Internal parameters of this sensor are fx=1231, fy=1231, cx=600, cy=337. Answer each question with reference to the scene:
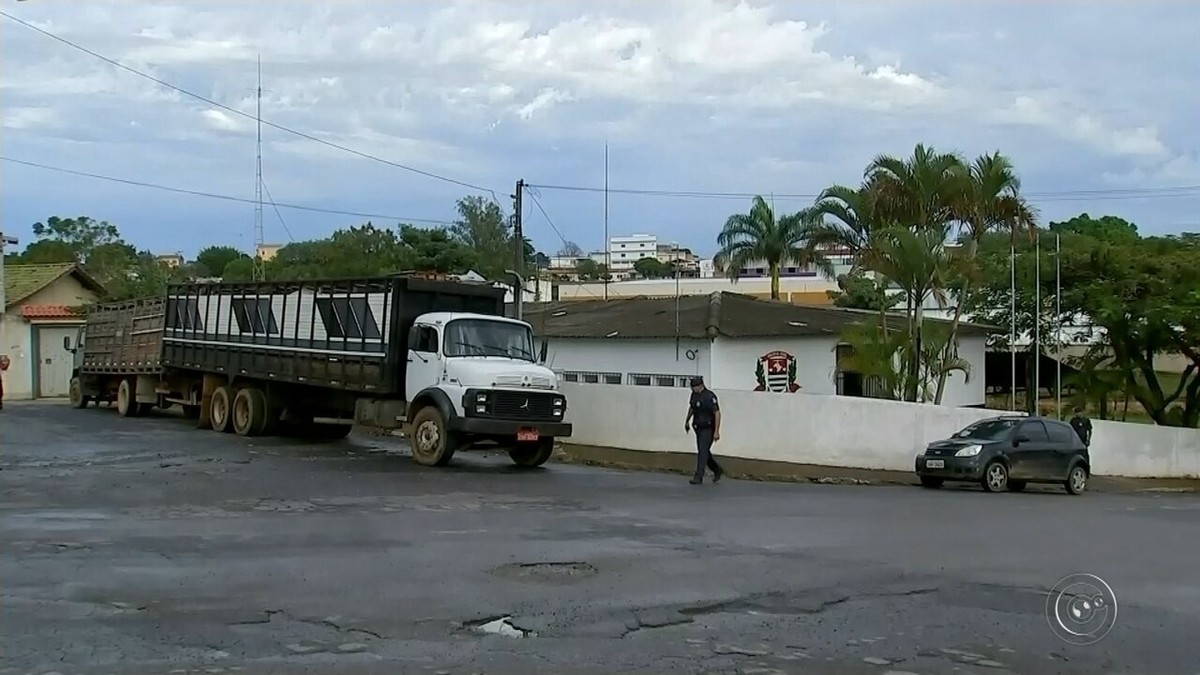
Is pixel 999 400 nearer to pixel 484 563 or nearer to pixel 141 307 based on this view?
pixel 141 307

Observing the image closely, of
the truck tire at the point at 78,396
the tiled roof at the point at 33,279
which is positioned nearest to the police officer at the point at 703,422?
the truck tire at the point at 78,396

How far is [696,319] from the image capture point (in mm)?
33500

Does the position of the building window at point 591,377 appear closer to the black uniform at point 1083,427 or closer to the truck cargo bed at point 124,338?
the truck cargo bed at point 124,338

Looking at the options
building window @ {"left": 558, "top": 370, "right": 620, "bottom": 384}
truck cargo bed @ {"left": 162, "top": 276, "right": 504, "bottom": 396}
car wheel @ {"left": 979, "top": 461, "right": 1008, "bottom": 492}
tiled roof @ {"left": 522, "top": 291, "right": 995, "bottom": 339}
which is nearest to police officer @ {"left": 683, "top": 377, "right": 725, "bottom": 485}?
truck cargo bed @ {"left": 162, "top": 276, "right": 504, "bottom": 396}

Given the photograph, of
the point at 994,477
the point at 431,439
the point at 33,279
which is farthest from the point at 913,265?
the point at 33,279

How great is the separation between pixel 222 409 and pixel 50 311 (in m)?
21.4

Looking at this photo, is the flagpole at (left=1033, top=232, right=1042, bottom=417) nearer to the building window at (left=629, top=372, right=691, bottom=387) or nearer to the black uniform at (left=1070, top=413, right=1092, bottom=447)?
the black uniform at (left=1070, top=413, right=1092, bottom=447)

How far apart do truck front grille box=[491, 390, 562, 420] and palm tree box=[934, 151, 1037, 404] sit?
11.1 metres

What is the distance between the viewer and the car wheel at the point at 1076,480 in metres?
24.2

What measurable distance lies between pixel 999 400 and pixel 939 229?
1954 centimetres

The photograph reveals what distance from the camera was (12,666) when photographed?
7348 mm

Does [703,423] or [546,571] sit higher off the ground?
[703,423]

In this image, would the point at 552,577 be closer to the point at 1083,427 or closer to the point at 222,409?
the point at 222,409

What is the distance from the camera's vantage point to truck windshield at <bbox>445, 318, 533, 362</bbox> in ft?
71.7
